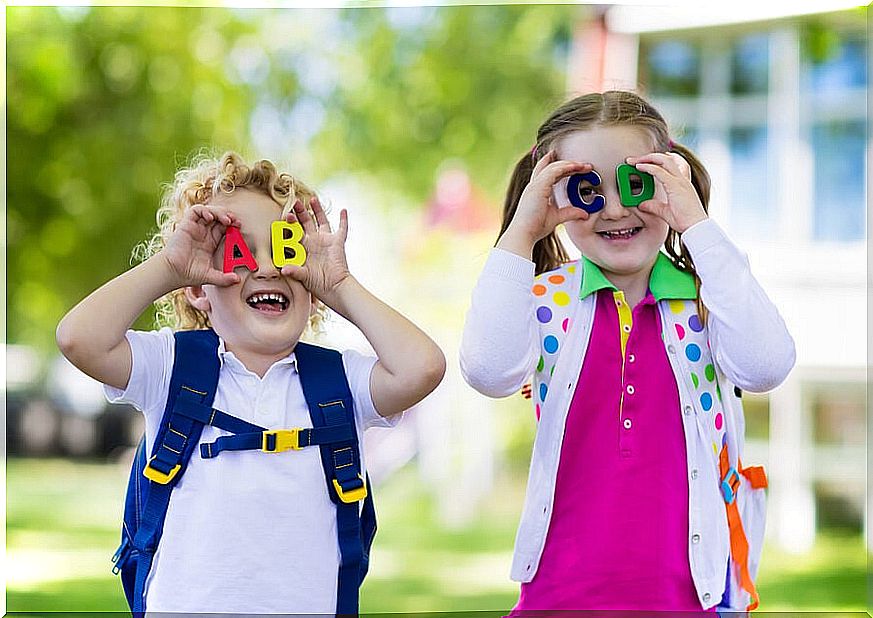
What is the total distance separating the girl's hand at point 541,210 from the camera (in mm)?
2611

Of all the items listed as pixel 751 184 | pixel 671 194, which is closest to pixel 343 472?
pixel 671 194

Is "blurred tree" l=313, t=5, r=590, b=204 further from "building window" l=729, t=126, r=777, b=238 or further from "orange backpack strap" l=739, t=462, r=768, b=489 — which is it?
"orange backpack strap" l=739, t=462, r=768, b=489

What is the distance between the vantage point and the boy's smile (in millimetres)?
2590

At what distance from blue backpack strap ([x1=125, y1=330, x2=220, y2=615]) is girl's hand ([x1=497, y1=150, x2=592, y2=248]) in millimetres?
753

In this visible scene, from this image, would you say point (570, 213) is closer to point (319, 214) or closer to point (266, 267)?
point (319, 214)

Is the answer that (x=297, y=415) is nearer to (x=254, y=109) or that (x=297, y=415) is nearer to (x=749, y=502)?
(x=749, y=502)

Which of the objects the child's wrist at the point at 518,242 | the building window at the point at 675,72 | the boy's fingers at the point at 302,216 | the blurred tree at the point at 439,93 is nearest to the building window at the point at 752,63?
the building window at the point at 675,72

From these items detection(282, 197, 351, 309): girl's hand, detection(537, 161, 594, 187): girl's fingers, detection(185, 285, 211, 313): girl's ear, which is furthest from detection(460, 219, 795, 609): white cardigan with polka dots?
detection(185, 285, 211, 313): girl's ear

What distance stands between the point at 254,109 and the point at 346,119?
1.47m

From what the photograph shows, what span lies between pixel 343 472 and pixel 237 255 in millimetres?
554

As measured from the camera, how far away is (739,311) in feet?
8.29

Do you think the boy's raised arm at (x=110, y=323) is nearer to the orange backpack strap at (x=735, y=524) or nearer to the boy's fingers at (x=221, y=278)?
the boy's fingers at (x=221, y=278)

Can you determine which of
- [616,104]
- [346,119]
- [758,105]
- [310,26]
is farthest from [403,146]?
[616,104]

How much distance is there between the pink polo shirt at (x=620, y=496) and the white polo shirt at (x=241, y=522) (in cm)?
55
